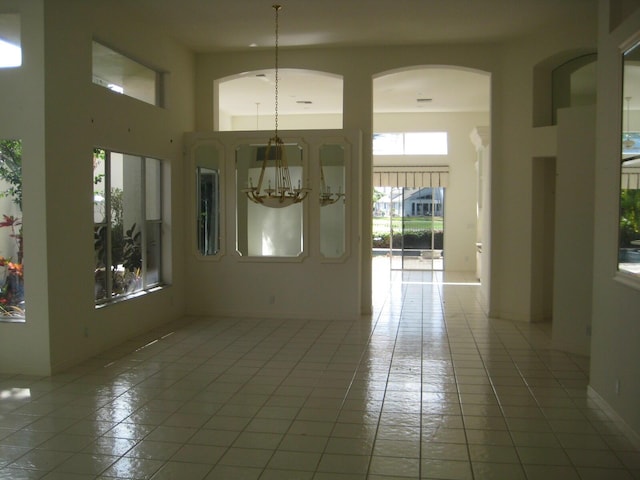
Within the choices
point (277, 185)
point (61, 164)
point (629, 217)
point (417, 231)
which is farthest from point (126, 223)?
point (417, 231)

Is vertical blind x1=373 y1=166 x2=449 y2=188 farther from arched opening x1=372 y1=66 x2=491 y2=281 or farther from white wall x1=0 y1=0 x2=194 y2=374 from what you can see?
white wall x1=0 y1=0 x2=194 y2=374

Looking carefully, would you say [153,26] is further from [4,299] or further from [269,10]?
[4,299]

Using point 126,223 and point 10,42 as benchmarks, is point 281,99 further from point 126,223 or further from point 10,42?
point 10,42

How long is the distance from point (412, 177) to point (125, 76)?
8954 millimetres

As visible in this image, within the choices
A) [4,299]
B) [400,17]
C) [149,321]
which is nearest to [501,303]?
[400,17]

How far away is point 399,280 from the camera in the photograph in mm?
12953

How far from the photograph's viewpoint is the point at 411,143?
14812mm

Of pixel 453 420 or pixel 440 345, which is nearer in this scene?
pixel 453 420

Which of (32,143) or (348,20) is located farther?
(348,20)

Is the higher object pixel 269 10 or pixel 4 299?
pixel 269 10

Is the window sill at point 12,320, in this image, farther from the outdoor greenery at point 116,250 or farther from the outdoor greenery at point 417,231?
A: the outdoor greenery at point 417,231

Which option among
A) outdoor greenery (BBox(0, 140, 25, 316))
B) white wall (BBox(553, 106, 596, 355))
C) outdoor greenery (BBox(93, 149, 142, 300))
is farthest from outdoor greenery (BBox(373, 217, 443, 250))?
outdoor greenery (BBox(0, 140, 25, 316))

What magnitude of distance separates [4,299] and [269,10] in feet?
13.5

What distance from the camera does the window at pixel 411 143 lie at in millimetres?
14672
